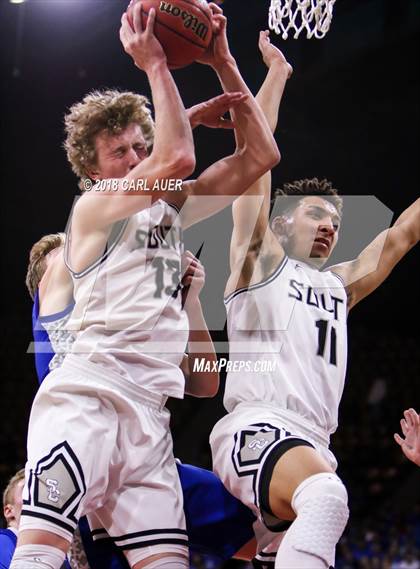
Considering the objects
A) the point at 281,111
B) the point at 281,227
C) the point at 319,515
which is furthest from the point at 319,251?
the point at 281,111

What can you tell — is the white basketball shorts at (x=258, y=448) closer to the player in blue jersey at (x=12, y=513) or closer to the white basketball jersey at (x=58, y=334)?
the white basketball jersey at (x=58, y=334)

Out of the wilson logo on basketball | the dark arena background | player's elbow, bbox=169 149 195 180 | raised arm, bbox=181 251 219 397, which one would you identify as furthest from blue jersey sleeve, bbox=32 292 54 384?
the wilson logo on basketball

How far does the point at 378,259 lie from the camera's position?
363 cm

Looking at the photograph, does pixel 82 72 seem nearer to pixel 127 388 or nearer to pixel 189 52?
pixel 189 52

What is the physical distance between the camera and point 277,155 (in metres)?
3.08

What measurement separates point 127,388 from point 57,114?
3.68 m

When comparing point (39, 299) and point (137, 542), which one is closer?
point (137, 542)

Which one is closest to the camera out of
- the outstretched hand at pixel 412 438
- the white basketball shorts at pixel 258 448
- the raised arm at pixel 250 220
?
the white basketball shorts at pixel 258 448

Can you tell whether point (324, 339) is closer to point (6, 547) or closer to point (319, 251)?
point (319, 251)

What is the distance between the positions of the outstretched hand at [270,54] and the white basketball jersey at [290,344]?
3.05ft

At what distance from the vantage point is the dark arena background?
4.58m

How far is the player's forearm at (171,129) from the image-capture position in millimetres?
2650

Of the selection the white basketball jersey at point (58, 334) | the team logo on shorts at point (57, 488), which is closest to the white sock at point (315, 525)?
the team logo on shorts at point (57, 488)

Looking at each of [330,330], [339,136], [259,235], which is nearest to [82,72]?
[339,136]
